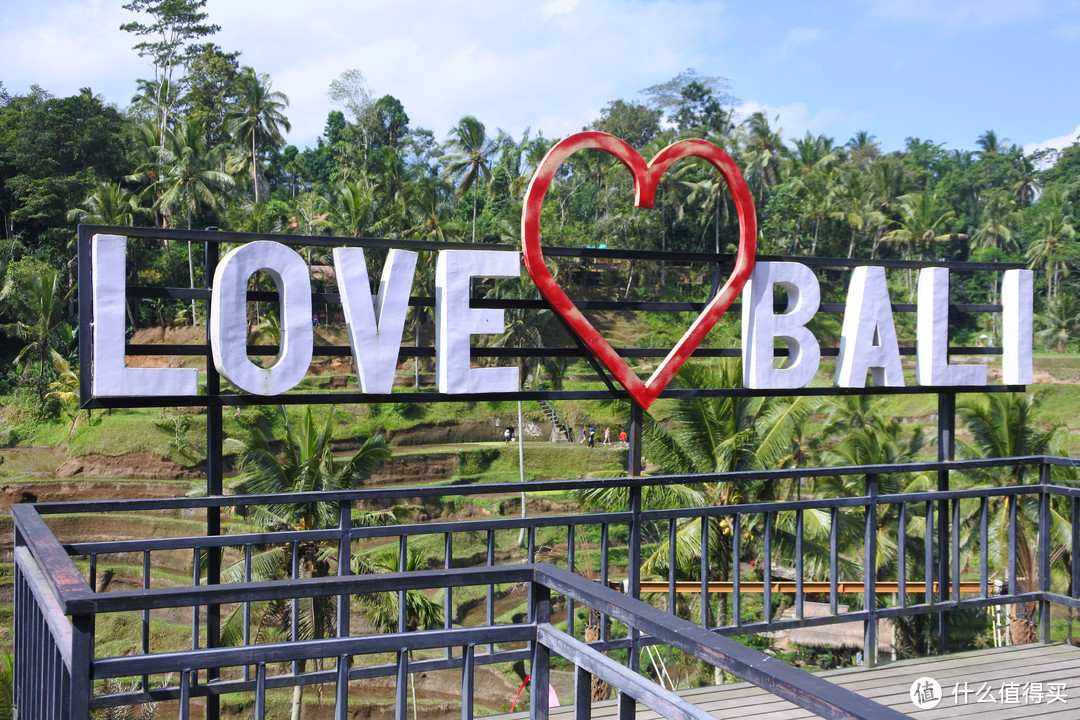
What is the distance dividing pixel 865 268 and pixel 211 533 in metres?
4.14

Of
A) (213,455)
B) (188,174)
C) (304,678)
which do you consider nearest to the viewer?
(304,678)

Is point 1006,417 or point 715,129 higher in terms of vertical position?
point 715,129

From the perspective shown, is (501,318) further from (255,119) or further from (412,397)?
(255,119)

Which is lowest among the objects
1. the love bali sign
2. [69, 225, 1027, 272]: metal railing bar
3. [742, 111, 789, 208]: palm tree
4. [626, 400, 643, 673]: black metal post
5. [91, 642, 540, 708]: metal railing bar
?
[91, 642, 540, 708]: metal railing bar

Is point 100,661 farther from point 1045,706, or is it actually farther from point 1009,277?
point 1009,277

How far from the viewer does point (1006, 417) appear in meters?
19.5

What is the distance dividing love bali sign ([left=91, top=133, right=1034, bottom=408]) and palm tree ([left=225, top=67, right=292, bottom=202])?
3917 centimetres

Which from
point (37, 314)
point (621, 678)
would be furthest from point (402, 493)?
point (37, 314)

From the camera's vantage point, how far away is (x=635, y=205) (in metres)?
5.38

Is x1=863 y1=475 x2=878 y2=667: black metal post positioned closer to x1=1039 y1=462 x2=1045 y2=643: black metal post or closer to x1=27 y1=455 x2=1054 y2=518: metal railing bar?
x1=27 y1=455 x2=1054 y2=518: metal railing bar

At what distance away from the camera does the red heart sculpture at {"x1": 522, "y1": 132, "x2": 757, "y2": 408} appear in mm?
5184

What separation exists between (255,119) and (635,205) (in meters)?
40.4

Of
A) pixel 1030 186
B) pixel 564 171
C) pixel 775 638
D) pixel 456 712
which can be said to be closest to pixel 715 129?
pixel 564 171

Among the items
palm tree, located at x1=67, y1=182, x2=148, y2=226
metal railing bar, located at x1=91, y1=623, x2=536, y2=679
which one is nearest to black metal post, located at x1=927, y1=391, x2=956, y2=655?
metal railing bar, located at x1=91, y1=623, x2=536, y2=679
